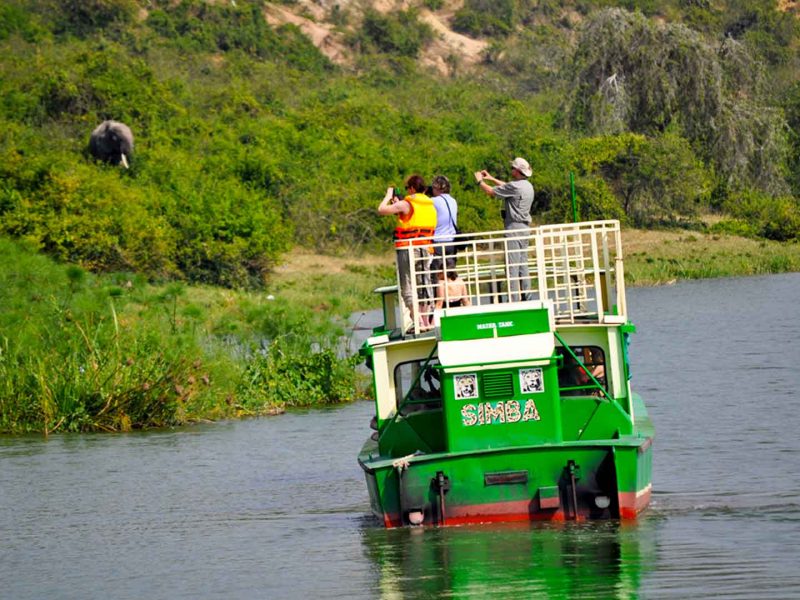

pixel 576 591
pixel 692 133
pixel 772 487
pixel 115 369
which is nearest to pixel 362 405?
pixel 115 369

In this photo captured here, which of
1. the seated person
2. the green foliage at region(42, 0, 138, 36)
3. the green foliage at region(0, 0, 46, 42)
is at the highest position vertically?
the green foliage at region(42, 0, 138, 36)

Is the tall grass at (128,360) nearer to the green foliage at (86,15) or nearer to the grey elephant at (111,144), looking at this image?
the grey elephant at (111,144)

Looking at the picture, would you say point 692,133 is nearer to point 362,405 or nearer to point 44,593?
point 362,405

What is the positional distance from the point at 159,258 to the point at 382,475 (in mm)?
27473

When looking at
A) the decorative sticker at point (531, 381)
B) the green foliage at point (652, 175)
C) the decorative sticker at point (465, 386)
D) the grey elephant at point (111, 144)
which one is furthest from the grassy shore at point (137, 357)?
the green foliage at point (652, 175)

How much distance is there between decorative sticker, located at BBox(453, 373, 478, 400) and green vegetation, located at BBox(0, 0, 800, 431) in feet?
31.2

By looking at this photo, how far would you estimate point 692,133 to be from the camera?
59.8 m

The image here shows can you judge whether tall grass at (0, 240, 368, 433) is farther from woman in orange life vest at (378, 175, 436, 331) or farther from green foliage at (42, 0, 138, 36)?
green foliage at (42, 0, 138, 36)

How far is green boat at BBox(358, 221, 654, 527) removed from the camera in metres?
13.9

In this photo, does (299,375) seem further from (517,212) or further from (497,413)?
(497,413)

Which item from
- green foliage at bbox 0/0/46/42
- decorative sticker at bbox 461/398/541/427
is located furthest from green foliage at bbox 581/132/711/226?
decorative sticker at bbox 461/398/541/427

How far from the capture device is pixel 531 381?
13.9 meters

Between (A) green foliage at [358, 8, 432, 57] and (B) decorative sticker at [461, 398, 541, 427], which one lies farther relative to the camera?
(A) green foliage at [358, 8, 432, 57]

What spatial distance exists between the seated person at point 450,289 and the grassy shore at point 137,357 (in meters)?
8.34
